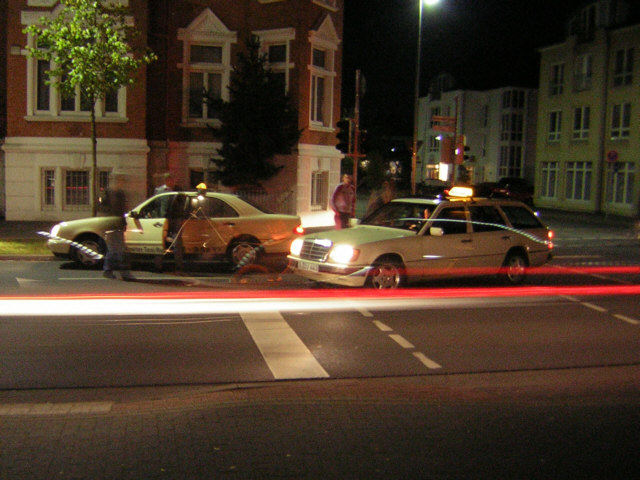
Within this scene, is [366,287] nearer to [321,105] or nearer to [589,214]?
[321,105]

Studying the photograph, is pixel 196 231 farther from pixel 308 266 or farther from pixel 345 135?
pixel 345 135

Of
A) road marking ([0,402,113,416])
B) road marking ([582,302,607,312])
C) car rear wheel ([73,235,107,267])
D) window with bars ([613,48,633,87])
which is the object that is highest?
window with bars ([613,48,633,87])

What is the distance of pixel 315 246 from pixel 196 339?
11.6 feet

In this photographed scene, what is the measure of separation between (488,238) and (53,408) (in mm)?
8444

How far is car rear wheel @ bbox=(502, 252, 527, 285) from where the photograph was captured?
42.3 ft

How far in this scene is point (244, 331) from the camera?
8852mm

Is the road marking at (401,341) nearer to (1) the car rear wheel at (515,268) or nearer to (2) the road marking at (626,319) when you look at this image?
(2) the road marking at (626,319)

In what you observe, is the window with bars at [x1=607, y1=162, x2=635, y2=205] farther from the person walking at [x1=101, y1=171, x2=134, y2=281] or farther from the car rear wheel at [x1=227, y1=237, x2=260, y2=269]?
the person walking at [x1=101, y1=171, x2=134, y2=281]

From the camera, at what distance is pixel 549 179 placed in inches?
→ 1705

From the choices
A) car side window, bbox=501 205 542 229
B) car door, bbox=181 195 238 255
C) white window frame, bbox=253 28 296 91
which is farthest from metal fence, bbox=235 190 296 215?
car side window, bbox=501 205 542 229

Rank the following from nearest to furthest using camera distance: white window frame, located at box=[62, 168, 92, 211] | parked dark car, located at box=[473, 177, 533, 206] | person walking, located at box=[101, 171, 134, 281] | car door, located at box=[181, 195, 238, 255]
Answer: person walking, located at box=[101, 171, 134, 281] < car door, located at box=[181, 195, 238, 255] < white window frame, located at box=[62, 168, 92, 211] < parked dark car, located at box=[473, 177, 533, 206]

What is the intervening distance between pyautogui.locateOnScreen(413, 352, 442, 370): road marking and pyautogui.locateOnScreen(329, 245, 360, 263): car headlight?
3200 millimetres

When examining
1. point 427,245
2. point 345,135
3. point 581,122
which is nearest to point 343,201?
point 345,135

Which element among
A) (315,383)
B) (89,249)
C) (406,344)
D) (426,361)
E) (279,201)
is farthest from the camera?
(279,201)
